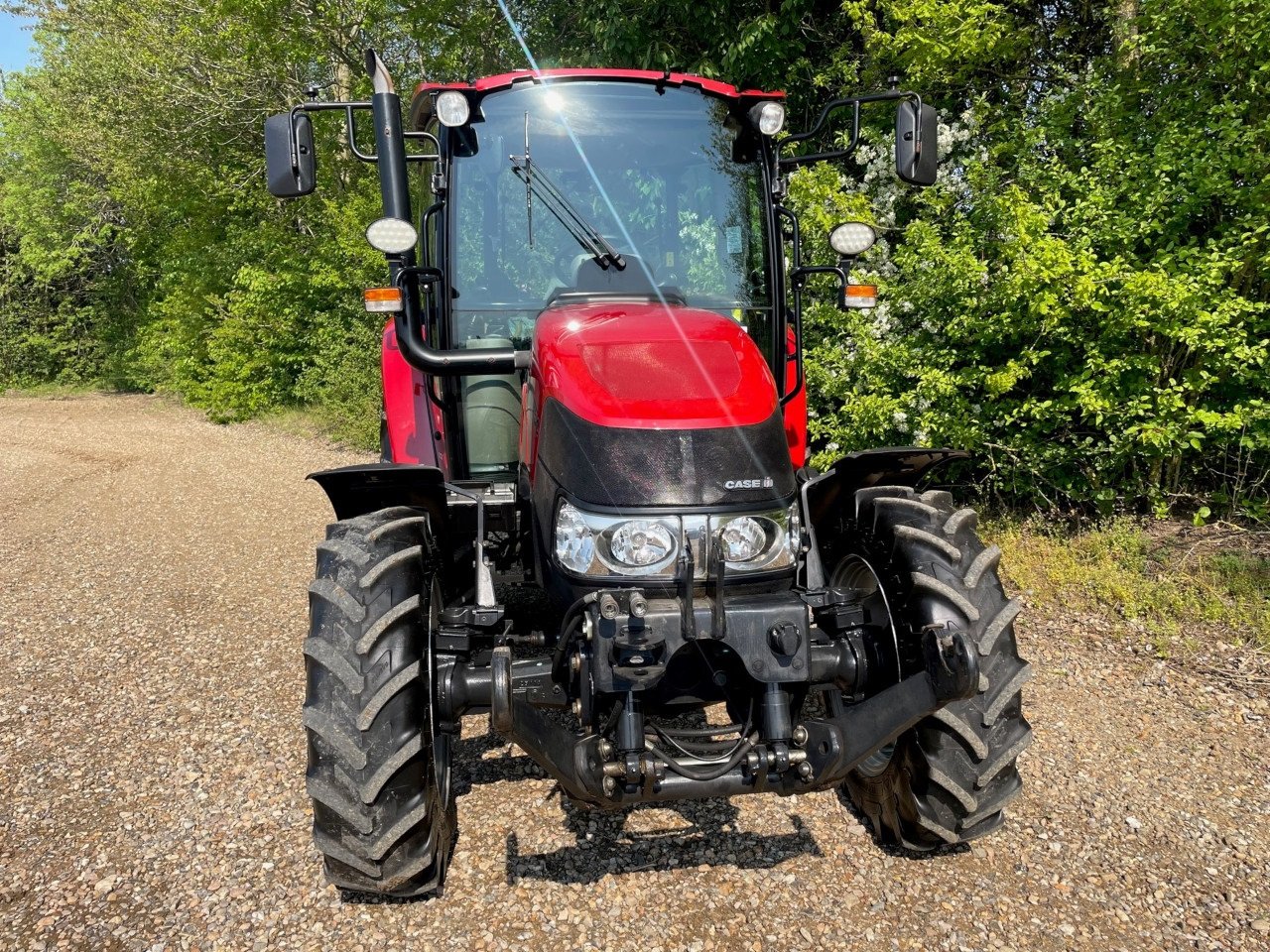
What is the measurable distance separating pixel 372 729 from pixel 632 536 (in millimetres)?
901

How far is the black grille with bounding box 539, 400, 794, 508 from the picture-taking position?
98.8 inches

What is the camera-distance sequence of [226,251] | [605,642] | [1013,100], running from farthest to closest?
[226,251]
[1013,100]
[605,642]

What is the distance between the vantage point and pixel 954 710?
8.82 ft

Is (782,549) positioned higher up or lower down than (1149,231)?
lower down

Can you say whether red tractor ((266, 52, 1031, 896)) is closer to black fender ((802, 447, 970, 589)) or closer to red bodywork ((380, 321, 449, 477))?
black fender ((802, 447, 970, 589))

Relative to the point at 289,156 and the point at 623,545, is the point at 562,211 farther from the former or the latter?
the point at 623,545

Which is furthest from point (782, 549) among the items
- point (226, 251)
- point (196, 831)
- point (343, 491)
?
point (226, 251)

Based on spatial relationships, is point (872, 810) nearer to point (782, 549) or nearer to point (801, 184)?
point (782, 549)

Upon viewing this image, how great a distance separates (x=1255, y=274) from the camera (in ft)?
16.6

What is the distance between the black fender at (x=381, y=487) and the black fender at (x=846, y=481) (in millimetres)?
1278

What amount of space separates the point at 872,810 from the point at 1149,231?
3944 mm

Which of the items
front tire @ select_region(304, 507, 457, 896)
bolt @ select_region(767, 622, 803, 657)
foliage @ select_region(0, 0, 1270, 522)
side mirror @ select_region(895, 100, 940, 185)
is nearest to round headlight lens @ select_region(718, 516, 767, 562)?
bolt @ select_region(767, 622, 803, 657)

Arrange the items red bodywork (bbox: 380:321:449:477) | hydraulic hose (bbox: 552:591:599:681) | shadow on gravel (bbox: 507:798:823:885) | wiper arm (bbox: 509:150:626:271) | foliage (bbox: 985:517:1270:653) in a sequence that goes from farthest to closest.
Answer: foliage (bbox: 985:517:1270:653) < red bodywork (bbox: 380:321:449:477) < wiper arm (bbox: 509:150:626:271) < shadow on gravel (bbox: 507:798:823:885) < hydraulic hose (bbox: 552:591:599:681)

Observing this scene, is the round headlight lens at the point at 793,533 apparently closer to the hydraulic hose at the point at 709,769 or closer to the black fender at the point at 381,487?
the hydraulic hose at the point at 709,769
